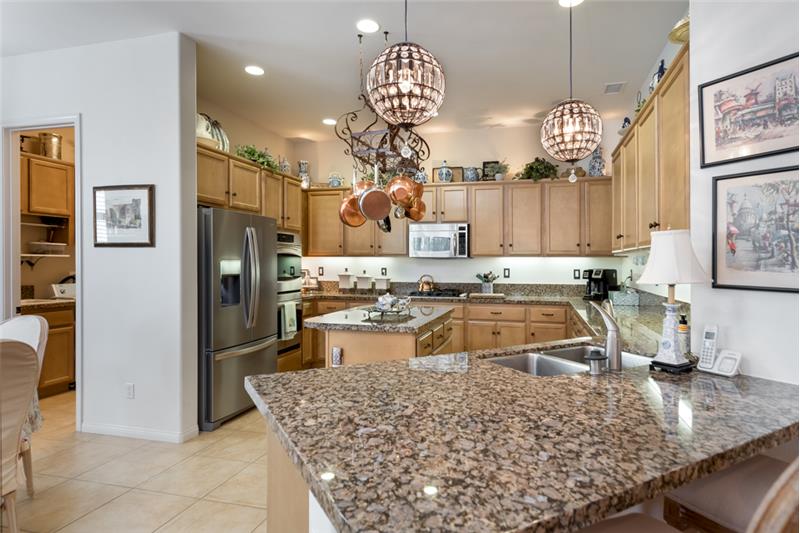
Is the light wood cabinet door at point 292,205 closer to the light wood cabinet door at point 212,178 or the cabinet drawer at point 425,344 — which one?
the light wood cabinet door at point 212,178

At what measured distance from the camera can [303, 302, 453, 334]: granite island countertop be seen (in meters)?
2.72

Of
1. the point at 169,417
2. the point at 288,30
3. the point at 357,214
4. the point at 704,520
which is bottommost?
the point at 169,417

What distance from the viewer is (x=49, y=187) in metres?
4.43

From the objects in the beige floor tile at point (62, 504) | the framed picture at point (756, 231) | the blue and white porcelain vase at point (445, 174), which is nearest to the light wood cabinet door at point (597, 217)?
the blue and white porcelain vase at point (445, 174)

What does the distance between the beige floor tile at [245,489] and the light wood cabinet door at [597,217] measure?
4.09 m

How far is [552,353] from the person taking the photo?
76.3 inches

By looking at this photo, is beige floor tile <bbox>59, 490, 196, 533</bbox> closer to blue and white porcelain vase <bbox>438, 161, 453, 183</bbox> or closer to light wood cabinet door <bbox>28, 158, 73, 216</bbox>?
light wood cabinet door <bbox>28, 158, 73, 216</bbox>

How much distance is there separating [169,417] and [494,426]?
2.96m

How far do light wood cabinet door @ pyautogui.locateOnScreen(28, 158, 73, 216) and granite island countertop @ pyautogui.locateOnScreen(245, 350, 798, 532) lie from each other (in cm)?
443

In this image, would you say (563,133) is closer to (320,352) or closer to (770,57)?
(770,57)

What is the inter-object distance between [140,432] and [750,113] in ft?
13.4

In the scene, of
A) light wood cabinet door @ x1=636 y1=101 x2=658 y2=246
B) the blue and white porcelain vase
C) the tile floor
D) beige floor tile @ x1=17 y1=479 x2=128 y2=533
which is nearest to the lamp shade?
light wood cabinet door @ x1=636 y1=101 x2=658 y2=246

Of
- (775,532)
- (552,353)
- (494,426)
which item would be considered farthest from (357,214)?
(775,532)

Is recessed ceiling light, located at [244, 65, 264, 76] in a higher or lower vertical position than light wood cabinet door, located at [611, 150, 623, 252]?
higher
